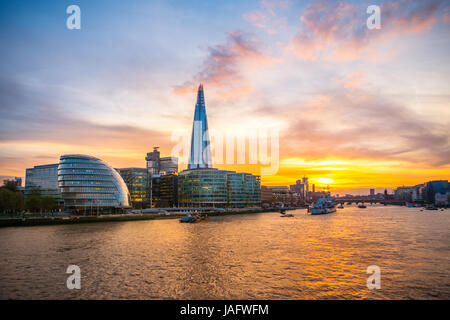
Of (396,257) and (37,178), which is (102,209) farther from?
(396,257)

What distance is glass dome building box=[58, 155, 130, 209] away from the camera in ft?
439

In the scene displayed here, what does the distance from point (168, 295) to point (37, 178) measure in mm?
185979

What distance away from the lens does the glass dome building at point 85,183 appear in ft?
439

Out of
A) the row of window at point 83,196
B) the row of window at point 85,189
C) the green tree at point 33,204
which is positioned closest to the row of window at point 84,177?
the row of window at point 85,189

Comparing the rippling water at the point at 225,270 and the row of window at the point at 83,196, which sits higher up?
the row of window at the point at 83,196

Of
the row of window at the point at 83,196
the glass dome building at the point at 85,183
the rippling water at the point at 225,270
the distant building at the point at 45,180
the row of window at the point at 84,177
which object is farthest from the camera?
the distant building at the point at 45,180

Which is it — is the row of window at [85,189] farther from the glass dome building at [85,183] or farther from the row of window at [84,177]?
the row of window at [84,177]

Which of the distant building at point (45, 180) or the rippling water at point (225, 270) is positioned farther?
the distant building at point (45, 180)

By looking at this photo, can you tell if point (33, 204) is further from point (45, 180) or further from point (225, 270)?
point (225, 270)

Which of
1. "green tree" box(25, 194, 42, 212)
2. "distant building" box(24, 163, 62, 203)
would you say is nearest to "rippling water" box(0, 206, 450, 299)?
"green tree" box(25, 194, 42, 212)

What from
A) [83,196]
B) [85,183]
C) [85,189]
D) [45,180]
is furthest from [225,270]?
[45,180]

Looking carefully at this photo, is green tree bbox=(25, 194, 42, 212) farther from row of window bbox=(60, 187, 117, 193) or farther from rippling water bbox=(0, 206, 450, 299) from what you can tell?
rippling water bbox=(0, 206, 450, 299)
